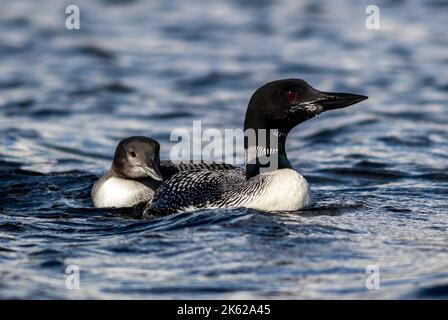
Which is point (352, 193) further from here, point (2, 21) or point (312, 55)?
point (2, 21)

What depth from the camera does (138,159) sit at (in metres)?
8.72

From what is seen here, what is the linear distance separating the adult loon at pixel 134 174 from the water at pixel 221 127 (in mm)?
161

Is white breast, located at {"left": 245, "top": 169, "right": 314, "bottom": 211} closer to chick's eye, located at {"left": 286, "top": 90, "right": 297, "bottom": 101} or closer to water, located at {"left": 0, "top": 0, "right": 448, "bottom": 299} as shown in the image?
water, located at {"left": 0, "top": 0, "right": 448, "bottom": 299}

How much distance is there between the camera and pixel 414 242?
7488mm

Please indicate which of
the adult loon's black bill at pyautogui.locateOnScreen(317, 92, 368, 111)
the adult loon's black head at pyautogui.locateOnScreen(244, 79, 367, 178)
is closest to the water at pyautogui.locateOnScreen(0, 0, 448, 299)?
the adult loon's black head at pyautogui.locateOnScreen(244, 79, 367, 178)

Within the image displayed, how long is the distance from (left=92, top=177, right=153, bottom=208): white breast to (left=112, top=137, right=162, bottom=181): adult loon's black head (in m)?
0.08

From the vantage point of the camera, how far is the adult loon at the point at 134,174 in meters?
→ 8.68

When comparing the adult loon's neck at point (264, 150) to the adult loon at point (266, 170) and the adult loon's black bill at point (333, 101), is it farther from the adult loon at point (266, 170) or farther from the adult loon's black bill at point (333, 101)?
the adult loon's black bill at point (333, 101)

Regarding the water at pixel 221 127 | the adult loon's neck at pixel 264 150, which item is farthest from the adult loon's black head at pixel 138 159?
the adult loon's neck at pixel 264 150

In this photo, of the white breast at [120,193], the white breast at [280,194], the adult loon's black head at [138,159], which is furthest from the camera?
the white breast at [120,193]

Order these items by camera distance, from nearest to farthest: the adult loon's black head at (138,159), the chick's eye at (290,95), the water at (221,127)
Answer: the water at (221,127)
the chick's eye at (290,95)
the adult loon's black head at (138,159)

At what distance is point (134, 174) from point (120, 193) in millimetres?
214

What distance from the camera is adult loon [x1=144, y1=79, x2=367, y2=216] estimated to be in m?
7.96

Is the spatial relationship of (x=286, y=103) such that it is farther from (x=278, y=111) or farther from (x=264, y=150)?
(x=264, y=150)
